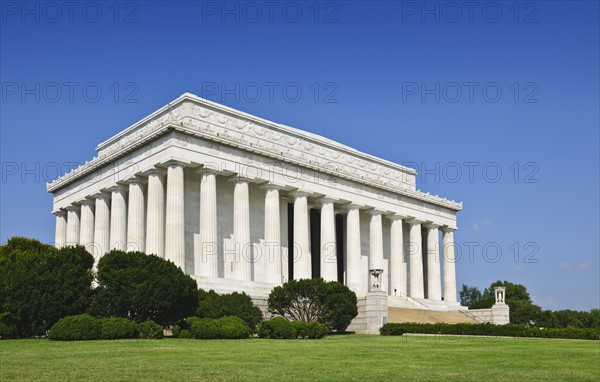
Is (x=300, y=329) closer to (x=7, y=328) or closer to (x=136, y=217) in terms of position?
(x=7, y=328)

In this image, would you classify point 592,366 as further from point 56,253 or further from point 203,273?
point 203,273

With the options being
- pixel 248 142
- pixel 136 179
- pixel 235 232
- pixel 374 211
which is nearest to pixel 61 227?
pixel 136 179

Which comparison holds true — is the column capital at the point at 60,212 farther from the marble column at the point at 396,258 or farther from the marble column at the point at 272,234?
the marble column at the point at 396,258

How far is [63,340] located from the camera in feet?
112

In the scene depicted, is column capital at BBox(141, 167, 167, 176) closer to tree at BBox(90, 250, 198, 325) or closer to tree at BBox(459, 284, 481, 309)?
tree at BBox(90, 250, 198, 325)

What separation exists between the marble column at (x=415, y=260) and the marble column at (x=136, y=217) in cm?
3289

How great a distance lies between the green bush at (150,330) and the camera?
119 feet

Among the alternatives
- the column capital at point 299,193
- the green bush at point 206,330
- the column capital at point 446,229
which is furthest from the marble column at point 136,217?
the column capital at point 446,229

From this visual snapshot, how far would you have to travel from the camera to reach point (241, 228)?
2378 inches

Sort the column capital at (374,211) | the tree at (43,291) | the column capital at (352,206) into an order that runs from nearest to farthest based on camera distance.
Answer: the tree at (43,291) < the column capital at (352,206) < the column capital at (374,211)

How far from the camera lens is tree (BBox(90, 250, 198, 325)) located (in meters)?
38.9

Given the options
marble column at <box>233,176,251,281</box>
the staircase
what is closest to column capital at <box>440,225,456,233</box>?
the staircase

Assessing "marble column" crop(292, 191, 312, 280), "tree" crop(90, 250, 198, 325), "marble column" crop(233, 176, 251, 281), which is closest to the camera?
"tree" crop(90, 250, 198, 325)

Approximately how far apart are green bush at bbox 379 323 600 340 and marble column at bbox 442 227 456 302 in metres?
34.9
